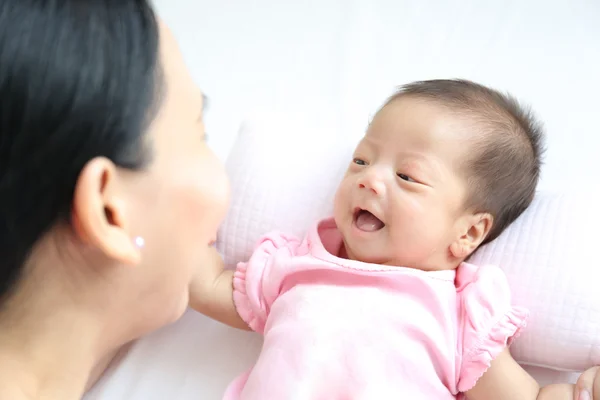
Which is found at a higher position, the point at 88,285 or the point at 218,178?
the point at 218,178

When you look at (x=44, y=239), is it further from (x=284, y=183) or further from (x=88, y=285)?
(x=284, y=183)

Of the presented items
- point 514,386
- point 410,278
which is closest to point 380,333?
point 410,278

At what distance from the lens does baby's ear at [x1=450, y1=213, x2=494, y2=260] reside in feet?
3.53

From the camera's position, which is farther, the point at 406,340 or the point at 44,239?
the point at 406,340

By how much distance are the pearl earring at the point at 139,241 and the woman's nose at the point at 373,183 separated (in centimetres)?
45

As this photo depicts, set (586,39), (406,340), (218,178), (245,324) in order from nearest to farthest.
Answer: (218,178), (406,340), (245,324), (586,39)

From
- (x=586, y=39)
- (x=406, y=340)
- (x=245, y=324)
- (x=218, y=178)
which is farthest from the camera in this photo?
(x=586, y=39)

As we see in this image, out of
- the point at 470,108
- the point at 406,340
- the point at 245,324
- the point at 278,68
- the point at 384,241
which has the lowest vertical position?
the point at 245,324

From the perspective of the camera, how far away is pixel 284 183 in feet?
4.19

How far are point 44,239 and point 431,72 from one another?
1.12 m

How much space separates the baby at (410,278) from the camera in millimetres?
987

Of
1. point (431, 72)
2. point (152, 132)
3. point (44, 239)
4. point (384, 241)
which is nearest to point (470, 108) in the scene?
point (384, 241)

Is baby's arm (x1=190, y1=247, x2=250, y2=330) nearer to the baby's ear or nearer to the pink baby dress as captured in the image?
the pink baby dress

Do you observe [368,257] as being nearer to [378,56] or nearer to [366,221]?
[366,221]
